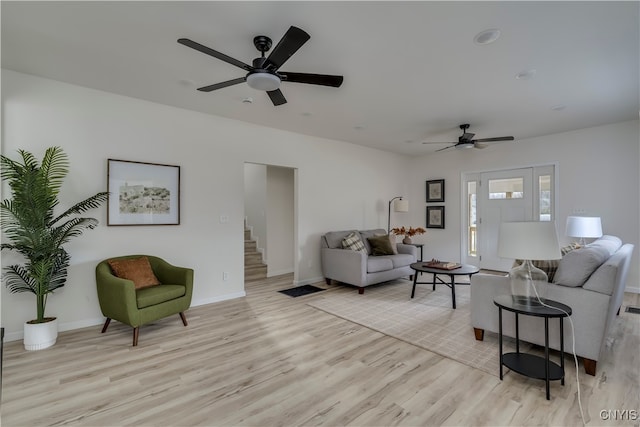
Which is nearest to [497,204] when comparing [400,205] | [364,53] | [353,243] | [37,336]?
[400,205]

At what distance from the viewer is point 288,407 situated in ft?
6.47

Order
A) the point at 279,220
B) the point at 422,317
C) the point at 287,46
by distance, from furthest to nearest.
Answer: the point at 279,220
the point at 422,317
the point at 287,46

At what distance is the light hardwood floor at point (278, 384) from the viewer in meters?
1.88

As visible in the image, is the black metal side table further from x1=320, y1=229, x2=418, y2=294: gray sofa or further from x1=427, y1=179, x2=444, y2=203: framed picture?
x1=427, y1=179, x2=444, y2=203: framed picture

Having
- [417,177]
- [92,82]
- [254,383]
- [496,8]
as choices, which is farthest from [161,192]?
[417,177]

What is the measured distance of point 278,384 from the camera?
2229 mm

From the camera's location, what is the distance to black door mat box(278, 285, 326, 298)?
15.3 ft

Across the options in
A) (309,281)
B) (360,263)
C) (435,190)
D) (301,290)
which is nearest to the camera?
(360,263)

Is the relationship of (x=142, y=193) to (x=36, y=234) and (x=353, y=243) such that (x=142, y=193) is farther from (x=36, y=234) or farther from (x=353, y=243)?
(x=353, y=243)

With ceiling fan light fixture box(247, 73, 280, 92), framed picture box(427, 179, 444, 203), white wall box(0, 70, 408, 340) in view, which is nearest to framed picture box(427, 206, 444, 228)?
framed picture box(427, 179, 444, 203)

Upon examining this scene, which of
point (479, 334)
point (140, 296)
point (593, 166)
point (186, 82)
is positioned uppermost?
point (186, 82)

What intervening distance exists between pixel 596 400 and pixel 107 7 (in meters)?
4.29

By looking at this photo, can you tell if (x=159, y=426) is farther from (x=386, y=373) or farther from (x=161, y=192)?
(x=161, y=192)

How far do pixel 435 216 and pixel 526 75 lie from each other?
14.1ft
